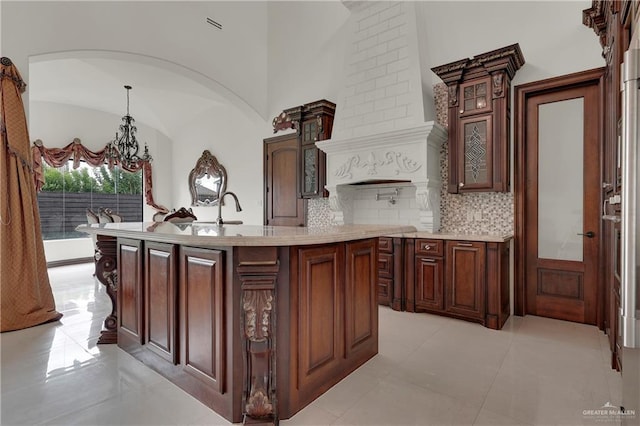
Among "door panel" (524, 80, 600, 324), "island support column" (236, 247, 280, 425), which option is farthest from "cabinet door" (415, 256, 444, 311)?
"island support column" (236, 247, 280, 425)

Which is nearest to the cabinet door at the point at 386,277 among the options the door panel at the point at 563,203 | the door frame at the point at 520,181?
the door frame at the point at 520,181

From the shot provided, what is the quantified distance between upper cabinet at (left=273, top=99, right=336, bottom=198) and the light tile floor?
250 cm

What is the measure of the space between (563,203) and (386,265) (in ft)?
6.37

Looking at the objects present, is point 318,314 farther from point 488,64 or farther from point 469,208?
point 488,64

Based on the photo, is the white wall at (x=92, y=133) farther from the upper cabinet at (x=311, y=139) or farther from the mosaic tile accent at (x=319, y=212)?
the mosaic tile accent at (x=319, y=212)

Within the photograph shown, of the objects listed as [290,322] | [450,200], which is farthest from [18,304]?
[450,200]

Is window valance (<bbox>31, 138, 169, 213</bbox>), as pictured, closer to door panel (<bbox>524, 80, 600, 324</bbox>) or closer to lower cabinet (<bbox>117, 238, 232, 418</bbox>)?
lower cabinet (<bbox>117, 238, 232, 418</bbox>)

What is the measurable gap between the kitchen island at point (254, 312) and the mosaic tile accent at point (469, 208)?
195 centimetres

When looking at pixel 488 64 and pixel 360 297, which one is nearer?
pixel 360 297

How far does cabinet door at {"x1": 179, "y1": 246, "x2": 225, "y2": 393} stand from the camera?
5.62 feet

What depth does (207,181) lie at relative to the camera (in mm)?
7438

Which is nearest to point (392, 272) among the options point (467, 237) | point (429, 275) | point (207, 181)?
point (429, 275)

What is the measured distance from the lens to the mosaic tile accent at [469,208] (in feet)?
11.6

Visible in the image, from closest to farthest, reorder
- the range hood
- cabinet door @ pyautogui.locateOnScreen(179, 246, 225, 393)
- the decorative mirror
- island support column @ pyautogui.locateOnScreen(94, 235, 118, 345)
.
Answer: cabinet door @ pyautogui.locateOnScreen(179, 246, 225, 393) → island support column @ pyautogui.locateOnScreen(94, 235, 118, 345) → the range hood → the decorative mirror
